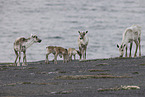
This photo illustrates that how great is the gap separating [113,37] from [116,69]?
3977 centimetres

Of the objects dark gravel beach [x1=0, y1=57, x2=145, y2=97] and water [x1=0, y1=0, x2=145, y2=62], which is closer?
dark gravel beach [x1=0, y1=57, x2=145, y2=97]

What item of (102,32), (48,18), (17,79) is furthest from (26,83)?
(48,18)

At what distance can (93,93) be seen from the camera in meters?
13.2

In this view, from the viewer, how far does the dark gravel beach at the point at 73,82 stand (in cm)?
1327

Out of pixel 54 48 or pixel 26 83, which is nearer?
pixel 26 83

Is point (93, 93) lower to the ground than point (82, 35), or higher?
lower

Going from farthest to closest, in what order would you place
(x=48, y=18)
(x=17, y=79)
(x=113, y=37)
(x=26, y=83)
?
(x=48, y=18) < (x=113, y=37) < (x=17, y=79) < (x=26, y=83)

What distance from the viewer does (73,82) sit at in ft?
51.0

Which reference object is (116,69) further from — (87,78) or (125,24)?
(125,24)

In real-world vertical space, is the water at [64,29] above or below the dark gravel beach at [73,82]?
above

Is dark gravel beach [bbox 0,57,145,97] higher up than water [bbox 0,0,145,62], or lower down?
lower down

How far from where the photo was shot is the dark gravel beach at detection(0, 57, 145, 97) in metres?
13.3

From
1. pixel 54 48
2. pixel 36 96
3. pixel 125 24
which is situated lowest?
pixel 36 96

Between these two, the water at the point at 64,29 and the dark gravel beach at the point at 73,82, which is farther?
the water at the point at 64,29
